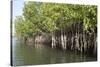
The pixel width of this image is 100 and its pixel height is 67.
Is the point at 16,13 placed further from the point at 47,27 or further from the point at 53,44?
the point at 53,44

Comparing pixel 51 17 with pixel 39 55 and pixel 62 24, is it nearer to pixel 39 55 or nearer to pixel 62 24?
pixel 62 24

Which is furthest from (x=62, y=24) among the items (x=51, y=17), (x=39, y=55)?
(x=39, y=55)

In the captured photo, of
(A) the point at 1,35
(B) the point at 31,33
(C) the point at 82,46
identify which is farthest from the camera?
(C) the point at 82,46

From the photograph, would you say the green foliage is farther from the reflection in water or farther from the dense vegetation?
the reflection in water

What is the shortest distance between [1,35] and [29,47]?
15.6 inches

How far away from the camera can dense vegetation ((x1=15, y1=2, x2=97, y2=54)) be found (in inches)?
98.1

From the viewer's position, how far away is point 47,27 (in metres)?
2.57

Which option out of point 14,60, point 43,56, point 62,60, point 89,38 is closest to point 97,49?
point 89,38

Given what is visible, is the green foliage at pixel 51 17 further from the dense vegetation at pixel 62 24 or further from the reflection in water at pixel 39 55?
the reflection in water at pixel 39 55

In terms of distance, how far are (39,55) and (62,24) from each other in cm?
54

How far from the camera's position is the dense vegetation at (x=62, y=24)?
8.18 ft

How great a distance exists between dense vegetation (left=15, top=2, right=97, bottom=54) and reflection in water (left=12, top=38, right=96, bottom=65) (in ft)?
0.29

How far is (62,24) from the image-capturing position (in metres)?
2.64

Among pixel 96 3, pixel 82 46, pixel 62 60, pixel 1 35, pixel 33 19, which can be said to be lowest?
pixel 62 60
